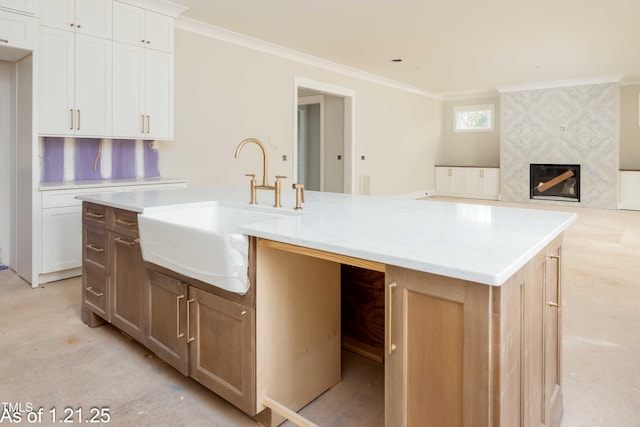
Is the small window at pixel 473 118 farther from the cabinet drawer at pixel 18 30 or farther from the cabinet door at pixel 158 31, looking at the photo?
the cabinet drawer at pixel 18 30

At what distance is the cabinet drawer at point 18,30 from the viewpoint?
325cm

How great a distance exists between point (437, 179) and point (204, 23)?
707cm

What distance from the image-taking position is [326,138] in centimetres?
787

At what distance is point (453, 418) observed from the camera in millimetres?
1089

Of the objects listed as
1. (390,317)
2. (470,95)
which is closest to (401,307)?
(390,317)

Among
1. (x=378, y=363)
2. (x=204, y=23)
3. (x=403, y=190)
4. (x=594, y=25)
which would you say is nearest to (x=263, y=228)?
A: (x=378, y=363)

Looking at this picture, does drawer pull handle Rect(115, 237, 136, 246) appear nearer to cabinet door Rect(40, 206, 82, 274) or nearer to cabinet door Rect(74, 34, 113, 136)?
cabinet door Rect(40, 206, 82, 274)

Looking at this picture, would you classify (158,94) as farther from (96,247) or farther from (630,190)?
(630,190)

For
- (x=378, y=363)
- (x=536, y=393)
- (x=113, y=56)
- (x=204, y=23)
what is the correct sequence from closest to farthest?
(x=536, y=393)
(x=378, y=363)
(x=113, y=56)
(x=204, y=23)

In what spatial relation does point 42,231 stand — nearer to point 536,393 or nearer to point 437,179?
point 536,393

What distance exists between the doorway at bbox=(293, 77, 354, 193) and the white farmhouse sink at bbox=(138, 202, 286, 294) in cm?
483

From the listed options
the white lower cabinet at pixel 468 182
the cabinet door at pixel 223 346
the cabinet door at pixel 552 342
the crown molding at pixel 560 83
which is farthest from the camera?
the white lower cabinet at pixel 468 182

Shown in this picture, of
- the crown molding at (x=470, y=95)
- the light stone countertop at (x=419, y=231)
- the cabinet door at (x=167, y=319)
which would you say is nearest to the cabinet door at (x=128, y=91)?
A: the light stone countertop at (x=419, y=231)

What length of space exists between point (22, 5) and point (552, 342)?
163 inches
